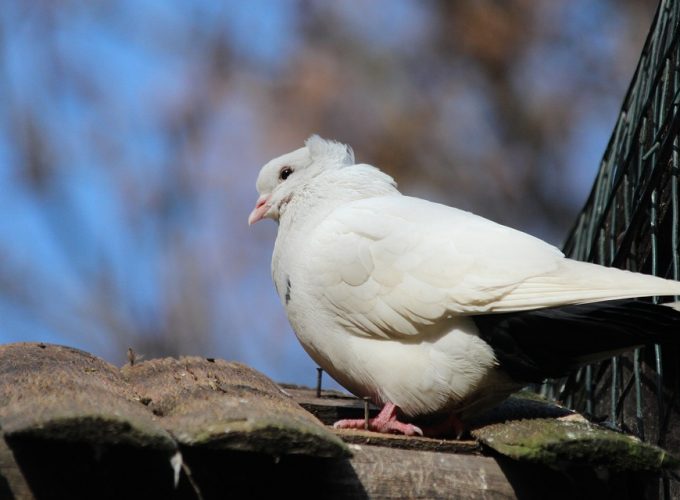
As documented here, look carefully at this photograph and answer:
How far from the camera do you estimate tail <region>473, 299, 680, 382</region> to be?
10.7 feet

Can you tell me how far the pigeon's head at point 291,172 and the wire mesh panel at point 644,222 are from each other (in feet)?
3.92

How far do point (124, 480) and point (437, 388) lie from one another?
130 cm

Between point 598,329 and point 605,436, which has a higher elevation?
point 598,329

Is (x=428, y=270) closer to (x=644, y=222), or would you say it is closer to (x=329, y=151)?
(x=644, y=222)

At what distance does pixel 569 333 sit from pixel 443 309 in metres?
0.41

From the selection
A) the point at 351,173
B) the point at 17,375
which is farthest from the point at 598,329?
the point at 17,375

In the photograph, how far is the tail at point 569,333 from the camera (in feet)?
10.7

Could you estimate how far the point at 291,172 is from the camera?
467 centimetres

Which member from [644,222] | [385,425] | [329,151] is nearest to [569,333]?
[385,425]

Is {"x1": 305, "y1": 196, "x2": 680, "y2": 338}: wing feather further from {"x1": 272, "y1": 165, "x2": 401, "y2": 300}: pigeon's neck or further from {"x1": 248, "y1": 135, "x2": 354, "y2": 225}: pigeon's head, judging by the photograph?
{"x1": 248, "y1": 135, "x2": 354, "y2": 225}: pigeon's head

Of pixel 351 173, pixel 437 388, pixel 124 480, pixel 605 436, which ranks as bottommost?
pixel 124 480

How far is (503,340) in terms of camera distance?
3.46 m

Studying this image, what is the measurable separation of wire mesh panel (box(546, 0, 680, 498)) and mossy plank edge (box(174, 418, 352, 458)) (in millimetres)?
1526

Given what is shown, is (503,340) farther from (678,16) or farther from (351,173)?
(678,16)
